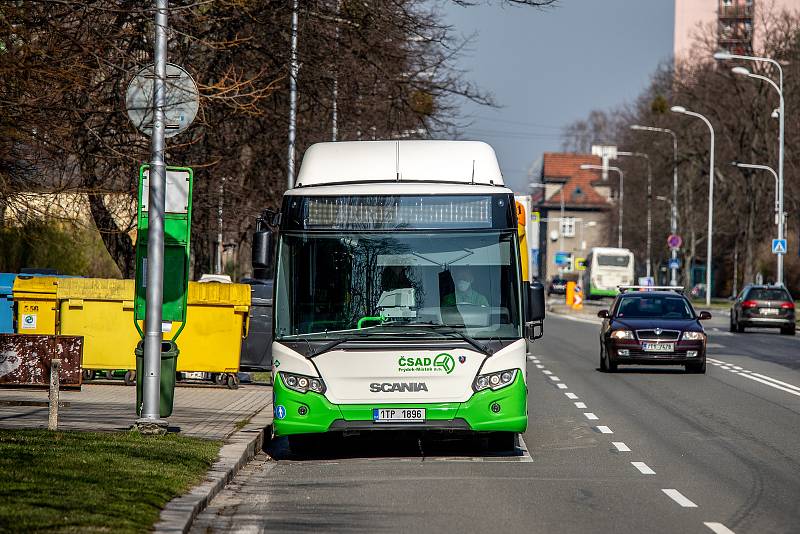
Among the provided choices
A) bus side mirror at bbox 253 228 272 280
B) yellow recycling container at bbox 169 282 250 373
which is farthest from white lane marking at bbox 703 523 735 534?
yellow recycling container at bbox 169 282 250 373

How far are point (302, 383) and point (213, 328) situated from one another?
8.05m

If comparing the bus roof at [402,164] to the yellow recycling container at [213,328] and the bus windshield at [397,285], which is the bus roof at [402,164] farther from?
the yellow recycling container at [213,328]

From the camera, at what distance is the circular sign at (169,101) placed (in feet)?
47.5

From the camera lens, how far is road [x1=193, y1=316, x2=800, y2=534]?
10.2 meters

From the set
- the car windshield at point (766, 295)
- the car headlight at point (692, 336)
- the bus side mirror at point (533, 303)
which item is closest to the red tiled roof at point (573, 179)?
the car windshield at point (766, 295)

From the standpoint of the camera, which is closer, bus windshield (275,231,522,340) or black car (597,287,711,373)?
bus windshield (275,231,522,340)

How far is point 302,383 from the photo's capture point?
14.1 meters

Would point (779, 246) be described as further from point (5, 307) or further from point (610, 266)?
point (5, 307)

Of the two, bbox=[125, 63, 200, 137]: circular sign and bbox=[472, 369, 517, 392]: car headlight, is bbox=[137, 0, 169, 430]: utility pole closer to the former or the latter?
bbox=[125, 63, 200, 137]: circular sign

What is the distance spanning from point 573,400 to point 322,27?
7191mm

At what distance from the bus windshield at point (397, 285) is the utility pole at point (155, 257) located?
131 cm

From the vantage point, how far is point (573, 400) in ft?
71.6

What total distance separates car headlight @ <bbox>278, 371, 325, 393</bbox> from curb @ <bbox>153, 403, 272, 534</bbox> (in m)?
0.68

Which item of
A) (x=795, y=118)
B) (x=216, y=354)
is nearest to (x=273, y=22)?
(x=216, y=354)
